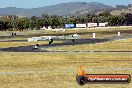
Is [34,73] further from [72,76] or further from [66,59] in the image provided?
[66,59]

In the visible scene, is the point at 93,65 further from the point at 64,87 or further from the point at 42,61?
the point at 64,87

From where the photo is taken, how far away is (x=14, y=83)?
2827 centimetres

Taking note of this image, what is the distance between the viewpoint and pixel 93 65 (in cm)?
3878

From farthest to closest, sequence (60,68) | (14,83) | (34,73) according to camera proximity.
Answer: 1. (60,68)
2. (34,73)
3. (14,83)

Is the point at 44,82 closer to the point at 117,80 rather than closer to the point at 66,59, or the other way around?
the point at 117,80

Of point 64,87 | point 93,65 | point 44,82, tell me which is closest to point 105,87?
point 64,87

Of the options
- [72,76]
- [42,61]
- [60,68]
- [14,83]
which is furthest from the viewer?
[42,61]

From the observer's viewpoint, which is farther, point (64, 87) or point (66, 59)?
point (66, 59)

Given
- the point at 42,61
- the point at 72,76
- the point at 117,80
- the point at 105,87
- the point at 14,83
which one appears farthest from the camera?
the point at 42,61

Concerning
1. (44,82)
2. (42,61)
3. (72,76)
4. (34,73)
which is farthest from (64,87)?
(42,61)

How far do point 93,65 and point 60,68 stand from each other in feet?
12.6

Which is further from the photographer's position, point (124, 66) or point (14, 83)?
point (124, 66)

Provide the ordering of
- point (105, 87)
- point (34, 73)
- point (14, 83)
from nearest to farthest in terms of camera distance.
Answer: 1. point (105, 87)
2. point (14, 83)
3. point (34, 73)

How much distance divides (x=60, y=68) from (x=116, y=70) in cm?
576
